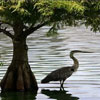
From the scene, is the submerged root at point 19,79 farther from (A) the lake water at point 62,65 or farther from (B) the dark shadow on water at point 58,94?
(B) the dark shadow on water at point 58,94

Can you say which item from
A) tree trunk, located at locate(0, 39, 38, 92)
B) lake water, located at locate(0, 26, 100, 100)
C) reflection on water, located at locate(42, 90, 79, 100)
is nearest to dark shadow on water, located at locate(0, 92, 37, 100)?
lake water, located at locate(0, 26, 100, 100)

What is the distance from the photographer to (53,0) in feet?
72.6

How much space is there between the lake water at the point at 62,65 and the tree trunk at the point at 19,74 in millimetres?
419

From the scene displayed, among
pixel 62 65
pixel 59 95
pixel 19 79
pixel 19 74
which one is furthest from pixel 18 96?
pixel 62 65

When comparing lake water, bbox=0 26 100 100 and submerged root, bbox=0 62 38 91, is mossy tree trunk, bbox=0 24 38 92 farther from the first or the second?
lake water, bbox=0 26 100 100

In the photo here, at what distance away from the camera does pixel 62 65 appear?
115 feet

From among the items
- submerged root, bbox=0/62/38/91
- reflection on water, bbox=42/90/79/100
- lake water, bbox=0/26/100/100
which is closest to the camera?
reflection on water, bbox=42/90/79/100

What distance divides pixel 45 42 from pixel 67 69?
24802 millimetres

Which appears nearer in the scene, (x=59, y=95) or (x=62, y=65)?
(x=59, y=95)

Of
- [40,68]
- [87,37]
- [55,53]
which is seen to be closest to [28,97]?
[40,68]

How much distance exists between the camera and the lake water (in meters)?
25.3

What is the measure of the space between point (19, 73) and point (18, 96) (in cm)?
96

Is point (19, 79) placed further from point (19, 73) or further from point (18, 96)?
point (18, 96)

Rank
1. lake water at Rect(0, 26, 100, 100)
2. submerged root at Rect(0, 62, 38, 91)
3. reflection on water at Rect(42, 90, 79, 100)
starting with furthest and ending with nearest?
submerged root at Rect(0, 62, 38, 91) → lake water at Rect(0, 26, 100, 100) → reflection on water at Rect(42, 90, 79, 100)
